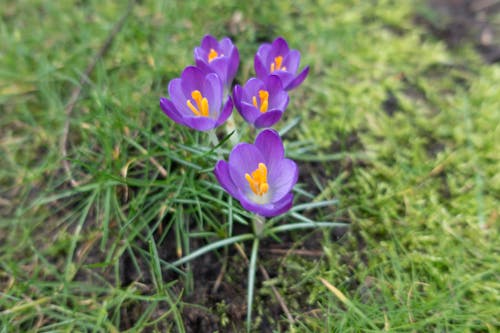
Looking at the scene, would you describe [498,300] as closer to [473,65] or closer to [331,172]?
[331,172]

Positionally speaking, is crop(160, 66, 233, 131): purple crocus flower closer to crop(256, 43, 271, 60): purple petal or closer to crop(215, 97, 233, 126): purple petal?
crop(215, 97, 233, 126): purple petal

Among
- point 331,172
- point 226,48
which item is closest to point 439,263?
point 331,172

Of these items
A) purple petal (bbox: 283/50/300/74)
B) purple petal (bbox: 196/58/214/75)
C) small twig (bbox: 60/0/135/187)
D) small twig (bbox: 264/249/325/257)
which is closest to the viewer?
purple petal (bbox: 196/58/214/75)

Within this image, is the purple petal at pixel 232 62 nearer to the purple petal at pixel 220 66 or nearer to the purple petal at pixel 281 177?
the purple petal at pixel 220 66

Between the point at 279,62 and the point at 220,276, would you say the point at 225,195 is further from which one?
the point at 279,62

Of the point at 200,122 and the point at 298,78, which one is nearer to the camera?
the point at 200,122

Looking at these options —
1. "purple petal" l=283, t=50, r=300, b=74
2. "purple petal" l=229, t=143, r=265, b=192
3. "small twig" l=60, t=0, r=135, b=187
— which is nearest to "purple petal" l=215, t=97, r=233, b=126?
"purple petal" l=229, t=143, r=265, b=192

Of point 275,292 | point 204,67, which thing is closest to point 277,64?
point 204,67
